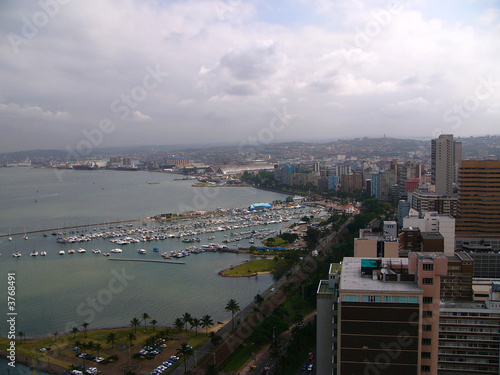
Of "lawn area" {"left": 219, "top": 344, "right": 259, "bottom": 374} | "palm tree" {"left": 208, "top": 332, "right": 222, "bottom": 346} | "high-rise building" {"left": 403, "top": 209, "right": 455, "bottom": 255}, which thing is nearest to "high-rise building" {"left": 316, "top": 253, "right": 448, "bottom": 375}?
"lawn area" {"left": 219, "top": 344, "right": 259, "bottom": 374}

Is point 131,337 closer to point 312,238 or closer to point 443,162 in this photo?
point 312,238

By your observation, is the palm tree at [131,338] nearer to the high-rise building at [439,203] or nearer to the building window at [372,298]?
the building window at [372,298]

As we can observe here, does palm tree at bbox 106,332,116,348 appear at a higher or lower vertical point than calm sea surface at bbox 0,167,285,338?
higher

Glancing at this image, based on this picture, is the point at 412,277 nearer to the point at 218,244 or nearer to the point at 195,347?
the point at 195,347

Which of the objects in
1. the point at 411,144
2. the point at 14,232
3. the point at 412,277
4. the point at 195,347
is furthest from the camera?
the point at 411,144

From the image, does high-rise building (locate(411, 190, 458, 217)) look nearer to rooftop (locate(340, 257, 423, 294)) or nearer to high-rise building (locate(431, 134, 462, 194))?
high-rise building (locate(431, 134, 462, 194))

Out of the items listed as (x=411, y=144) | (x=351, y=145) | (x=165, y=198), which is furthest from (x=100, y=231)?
(x=351, y=145)

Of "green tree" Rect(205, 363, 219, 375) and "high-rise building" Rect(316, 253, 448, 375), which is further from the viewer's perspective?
"green tree" Rect(205, 363, 219, 375)
